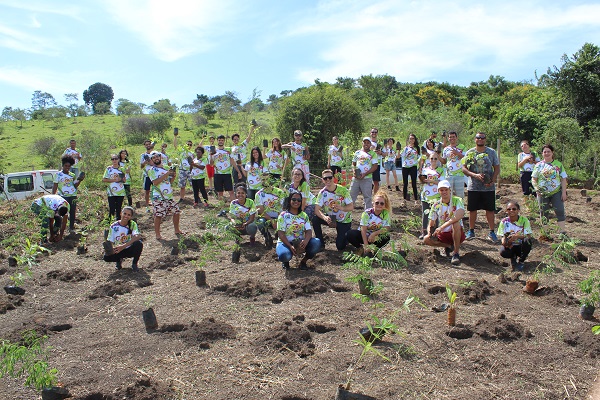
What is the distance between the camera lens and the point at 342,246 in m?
7.66

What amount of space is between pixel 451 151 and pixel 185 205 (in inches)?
258

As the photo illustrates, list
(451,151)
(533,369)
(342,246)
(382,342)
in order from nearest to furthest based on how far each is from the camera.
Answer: (533,369) < (382,342) < (342,246) < (451,151)

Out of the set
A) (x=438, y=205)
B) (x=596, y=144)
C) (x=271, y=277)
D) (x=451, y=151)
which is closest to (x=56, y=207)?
(x=271, y=277)

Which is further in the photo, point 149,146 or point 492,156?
point 149,146

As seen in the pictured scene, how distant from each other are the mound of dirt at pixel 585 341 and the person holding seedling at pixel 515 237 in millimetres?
2038

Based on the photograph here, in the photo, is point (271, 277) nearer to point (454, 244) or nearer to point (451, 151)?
point (454, 244)

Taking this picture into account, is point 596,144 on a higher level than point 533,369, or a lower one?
higher

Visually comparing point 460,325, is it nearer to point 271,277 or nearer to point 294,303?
point 294,303

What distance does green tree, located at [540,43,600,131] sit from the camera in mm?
18141

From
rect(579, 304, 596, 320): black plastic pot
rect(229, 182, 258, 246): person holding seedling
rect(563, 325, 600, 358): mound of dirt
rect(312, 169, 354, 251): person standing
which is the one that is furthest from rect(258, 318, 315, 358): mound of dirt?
rect(229, 182, 258, 246): person holding seedling

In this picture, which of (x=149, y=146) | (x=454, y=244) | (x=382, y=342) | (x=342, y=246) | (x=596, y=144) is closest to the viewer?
(x=382, y=342)

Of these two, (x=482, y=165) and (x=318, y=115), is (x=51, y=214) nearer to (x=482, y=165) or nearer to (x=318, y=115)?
(x=482, y=165)

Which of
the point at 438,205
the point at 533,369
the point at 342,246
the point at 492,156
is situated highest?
the point at 492,156

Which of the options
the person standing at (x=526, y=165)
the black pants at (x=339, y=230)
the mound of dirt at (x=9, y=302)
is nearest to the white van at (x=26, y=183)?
the mound of dirt at (x=9, y=302)
